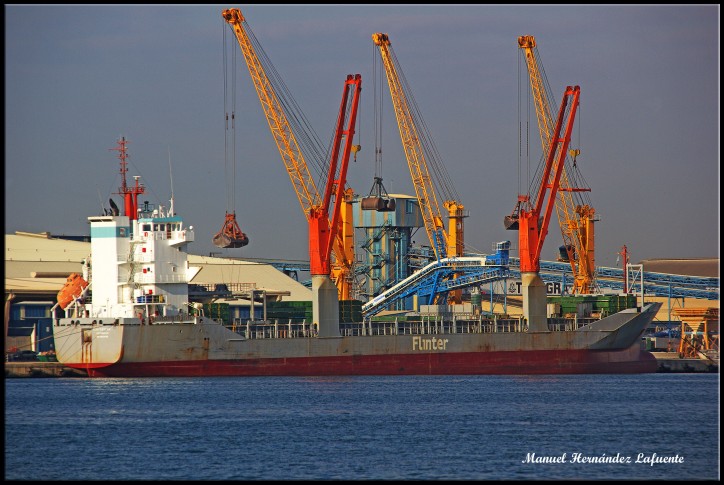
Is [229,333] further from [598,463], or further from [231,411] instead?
[598,463]

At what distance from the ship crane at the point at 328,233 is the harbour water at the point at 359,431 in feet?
27.7

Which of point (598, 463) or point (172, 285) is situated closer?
point (598, 463)

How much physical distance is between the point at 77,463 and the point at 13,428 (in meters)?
9.04

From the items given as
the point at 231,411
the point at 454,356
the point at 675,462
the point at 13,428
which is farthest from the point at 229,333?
the point at 675,462

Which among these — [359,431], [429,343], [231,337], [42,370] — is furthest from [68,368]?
[359,431]

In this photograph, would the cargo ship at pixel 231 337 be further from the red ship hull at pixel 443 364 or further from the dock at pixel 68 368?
the dock at pixel 68 368

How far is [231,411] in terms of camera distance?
171ft

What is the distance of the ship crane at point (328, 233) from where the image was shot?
245ft

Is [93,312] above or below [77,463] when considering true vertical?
above

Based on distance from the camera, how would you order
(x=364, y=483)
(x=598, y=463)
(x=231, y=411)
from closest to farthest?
(x=364, y=483) < (x=598, y=463) < (x=231, y=411)

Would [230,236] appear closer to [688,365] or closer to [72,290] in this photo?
[72,290]

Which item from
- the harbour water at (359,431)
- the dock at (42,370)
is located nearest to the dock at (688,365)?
the harbour water at (359,431)

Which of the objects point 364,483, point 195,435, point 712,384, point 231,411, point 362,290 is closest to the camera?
point 364,483

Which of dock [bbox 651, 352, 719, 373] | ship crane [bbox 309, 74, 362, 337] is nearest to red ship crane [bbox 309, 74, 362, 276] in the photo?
ship crane [bbox 309, 74, 362, 337]
